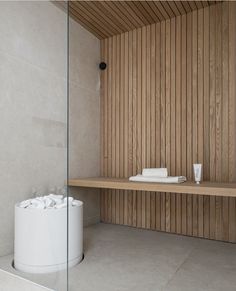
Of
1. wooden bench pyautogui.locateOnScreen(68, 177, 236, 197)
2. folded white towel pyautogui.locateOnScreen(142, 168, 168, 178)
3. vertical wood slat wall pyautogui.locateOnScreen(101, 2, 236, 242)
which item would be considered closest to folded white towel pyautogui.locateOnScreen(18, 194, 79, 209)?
wooden bench pyautogui.locateOnScreen(68, 177, 236, 197)

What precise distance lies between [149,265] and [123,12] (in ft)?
7.18

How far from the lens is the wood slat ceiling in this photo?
7.68 feet

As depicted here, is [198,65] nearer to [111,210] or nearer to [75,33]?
[75,33]

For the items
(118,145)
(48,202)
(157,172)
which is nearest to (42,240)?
(48,202)

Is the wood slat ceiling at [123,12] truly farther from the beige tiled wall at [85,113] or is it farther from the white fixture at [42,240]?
the white fixture at [42,240]

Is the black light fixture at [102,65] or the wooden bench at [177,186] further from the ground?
the black light fixture at [102,65]

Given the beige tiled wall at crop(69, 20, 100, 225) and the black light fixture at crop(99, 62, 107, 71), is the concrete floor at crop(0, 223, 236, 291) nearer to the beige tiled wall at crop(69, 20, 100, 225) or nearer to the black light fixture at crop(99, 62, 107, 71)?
the beige tiled wall at crop(69, 20, 100, 225)

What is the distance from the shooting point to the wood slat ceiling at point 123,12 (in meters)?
2.34

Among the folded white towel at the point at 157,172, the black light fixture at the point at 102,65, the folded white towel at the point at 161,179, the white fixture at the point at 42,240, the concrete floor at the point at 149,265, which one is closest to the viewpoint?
the concrete floor at the point at 149,265

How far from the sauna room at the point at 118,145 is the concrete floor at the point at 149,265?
1cm

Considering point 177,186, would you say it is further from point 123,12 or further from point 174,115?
point 123,12

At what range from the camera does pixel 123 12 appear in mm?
2465

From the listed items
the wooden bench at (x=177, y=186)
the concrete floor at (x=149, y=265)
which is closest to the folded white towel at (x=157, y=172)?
the wooden bench at (x=177, y=186)

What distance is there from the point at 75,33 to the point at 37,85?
1000mm
